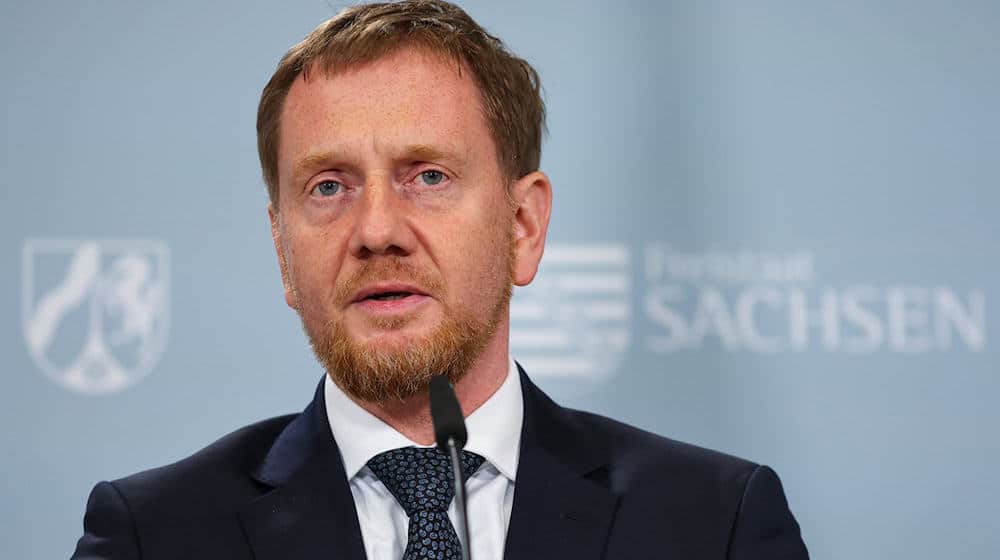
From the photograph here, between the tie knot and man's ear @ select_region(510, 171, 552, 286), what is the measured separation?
33 centimetres

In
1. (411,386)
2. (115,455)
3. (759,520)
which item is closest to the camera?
(411,386)

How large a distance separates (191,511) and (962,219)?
1.95 m

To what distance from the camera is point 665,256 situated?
2.86 metres

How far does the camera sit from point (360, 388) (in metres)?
1.79

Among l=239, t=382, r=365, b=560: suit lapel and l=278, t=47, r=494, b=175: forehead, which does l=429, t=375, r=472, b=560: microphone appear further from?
l=278, t=47, r=494, b=175: forehead

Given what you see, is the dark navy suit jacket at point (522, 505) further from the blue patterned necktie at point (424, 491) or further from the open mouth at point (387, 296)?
the open mouth at point (387, 296)

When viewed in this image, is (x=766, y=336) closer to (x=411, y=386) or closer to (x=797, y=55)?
(x=797, y=55)

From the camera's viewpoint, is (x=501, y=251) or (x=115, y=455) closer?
(x=501, y=251)

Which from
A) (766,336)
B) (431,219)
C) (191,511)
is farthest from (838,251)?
(191,511)

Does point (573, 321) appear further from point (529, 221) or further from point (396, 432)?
point (396, 432)

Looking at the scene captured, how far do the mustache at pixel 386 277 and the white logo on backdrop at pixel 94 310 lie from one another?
1.21 metres

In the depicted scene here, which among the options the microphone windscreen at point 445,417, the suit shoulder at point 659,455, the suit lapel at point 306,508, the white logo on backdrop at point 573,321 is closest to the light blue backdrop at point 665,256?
the white logo on backdrop at point 573,321

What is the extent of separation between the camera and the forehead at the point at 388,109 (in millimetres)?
1818

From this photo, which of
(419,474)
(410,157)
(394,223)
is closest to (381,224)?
(394,223)
